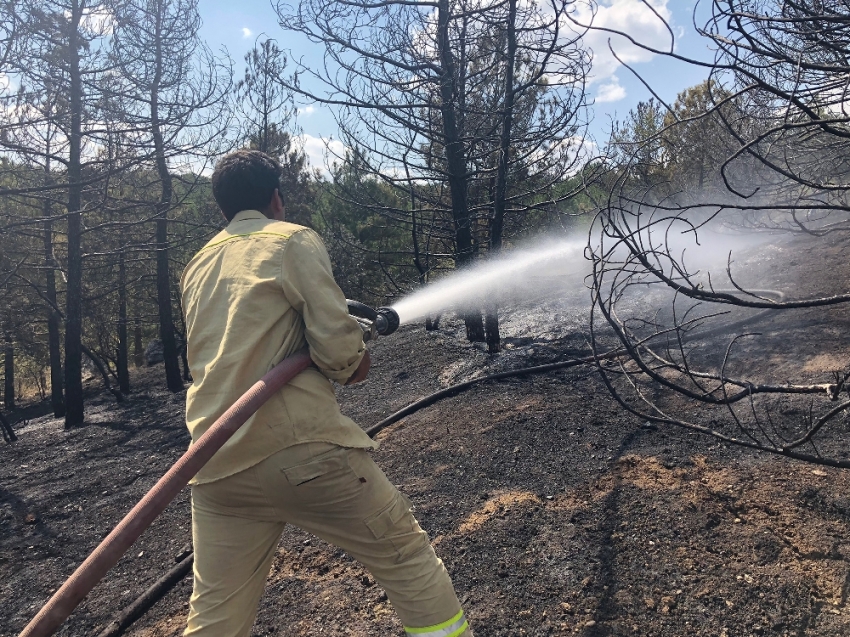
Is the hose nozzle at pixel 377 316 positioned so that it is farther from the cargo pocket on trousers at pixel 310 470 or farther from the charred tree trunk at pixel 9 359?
the charred tree trunk at pixel 9 359

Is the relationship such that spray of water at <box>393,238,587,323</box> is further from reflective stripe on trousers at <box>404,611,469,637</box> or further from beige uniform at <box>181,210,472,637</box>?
reflective stripe on trousers at <box>404,611,469,637</box>

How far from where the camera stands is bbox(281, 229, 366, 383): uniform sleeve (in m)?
1.91

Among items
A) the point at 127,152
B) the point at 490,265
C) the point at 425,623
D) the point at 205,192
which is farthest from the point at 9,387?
the point at 425,623

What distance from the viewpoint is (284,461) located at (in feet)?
6.08

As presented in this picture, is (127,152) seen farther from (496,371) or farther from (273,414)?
(273,414)

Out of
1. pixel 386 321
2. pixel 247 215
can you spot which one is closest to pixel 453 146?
pixel 386 321

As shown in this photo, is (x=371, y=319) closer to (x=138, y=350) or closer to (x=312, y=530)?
(x=312, y=530)

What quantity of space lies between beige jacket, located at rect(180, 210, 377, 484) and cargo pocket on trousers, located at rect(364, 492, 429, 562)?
23cm

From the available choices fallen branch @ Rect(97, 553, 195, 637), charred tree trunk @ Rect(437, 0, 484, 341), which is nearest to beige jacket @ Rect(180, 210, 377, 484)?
fallen branch @ Rect(97, 553, 195, 637)

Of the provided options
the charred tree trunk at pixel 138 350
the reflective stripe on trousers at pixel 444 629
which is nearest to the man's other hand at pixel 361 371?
the reflective stripe on trousers at pixel 444 629

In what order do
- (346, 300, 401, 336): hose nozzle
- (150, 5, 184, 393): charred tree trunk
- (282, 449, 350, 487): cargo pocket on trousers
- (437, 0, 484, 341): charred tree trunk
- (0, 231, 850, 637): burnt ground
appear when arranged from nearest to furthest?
(282, 449, 350, 487): cargo pocket on trousers, (0, 231, 850, 637): burnt ground, (346, 300, 401, 336): hose nozzle, (437, 0, 484, 341): charred tree trunk, (150, 5, 184, 393): charred tree trunk

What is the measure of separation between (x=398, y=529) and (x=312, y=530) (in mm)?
291

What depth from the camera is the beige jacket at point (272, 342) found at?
1.87 m

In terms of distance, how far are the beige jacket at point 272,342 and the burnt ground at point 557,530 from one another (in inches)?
47.9
